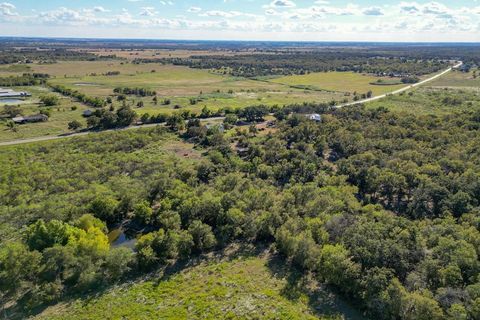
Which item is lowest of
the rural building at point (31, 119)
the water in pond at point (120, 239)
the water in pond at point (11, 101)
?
the water in pond at point (120, 239)

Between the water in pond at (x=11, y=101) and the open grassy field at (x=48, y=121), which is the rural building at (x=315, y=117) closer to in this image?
the open grassy field at (x=48, y=121)

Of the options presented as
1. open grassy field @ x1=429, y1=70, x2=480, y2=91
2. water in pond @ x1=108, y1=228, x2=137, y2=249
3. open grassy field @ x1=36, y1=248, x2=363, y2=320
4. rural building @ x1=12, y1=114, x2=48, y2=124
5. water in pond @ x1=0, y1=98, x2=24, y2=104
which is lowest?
water in pond @ x1=108, y1=228, x2=137, y2=249

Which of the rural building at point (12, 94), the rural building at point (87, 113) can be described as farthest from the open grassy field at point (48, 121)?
the rural building at point (12, 94)

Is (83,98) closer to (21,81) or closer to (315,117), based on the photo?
(21,81)

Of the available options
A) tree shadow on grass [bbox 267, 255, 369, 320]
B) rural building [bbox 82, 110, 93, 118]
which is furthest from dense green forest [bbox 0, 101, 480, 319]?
rural building [bbox 82, 110, 93, 118]

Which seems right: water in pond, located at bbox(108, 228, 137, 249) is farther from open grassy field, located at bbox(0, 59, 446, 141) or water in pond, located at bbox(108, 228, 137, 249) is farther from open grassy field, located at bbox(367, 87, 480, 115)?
open grassy field, located at bbox(367, 87, 480, 115)

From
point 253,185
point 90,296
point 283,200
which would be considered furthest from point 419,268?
point 90,296

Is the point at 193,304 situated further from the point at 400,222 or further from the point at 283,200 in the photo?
the point at 400,222
